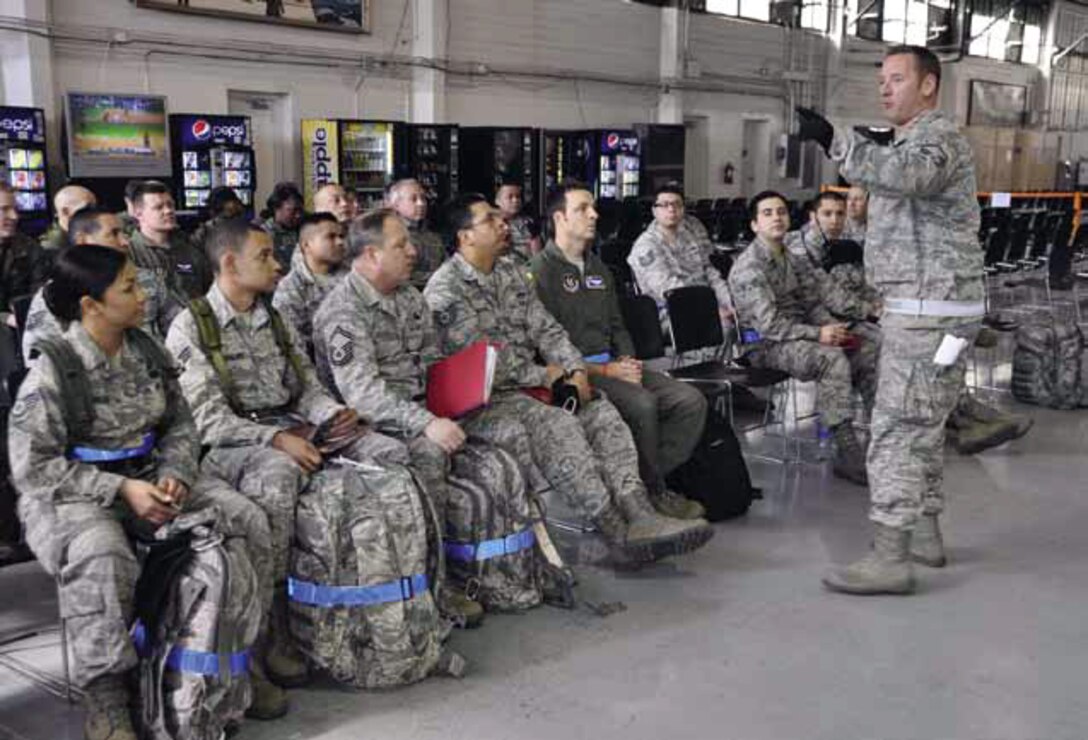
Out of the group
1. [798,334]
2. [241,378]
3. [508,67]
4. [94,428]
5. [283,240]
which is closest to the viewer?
[94,428]

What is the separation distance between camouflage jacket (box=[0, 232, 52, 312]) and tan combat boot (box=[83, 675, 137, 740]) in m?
3.33

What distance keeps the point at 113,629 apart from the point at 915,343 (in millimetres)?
2585

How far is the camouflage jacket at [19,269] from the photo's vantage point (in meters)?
5.25

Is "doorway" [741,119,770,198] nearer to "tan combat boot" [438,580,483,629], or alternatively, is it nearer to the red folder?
the red folder

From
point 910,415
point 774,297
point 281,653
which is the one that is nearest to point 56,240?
point 281,653

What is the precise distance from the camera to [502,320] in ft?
13.4

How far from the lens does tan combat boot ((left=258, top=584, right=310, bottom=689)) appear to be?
286 centimetres

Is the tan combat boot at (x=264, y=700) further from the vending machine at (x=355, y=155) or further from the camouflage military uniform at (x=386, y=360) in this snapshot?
the vending machine at (x=355, y=155)

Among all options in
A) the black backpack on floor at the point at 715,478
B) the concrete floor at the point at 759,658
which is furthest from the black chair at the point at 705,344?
the concrete floor at the point at 759,658

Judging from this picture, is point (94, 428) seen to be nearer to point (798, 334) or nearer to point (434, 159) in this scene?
point (798, 334)

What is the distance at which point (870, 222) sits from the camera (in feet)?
12.1

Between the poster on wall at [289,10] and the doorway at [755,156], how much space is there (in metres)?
7.48

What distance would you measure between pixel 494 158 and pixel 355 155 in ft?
5.79

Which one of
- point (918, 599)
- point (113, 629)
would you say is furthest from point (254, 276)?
point (918, 599)
